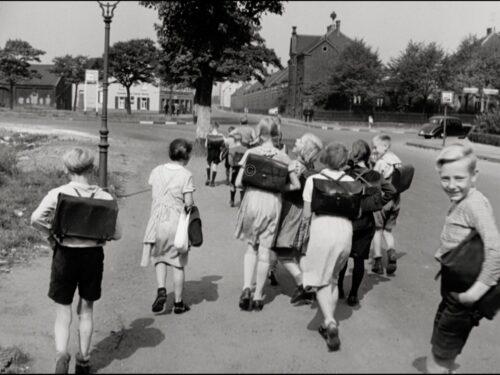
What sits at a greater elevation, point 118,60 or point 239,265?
point 118,60

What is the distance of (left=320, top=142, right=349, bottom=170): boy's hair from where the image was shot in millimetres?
4535

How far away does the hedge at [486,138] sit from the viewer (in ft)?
98.7

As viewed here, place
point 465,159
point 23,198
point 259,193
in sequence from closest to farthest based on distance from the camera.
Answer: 1. point 465,159
2. point 259,193
3. point 23,198

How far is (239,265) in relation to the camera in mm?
7418

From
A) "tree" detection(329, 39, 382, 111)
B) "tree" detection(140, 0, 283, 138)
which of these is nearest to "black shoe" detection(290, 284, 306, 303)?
"tree" detection(140, 0, 283, 138)

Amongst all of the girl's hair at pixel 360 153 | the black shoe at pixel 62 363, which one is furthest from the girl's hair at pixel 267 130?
the black shoe at pixel 62 363

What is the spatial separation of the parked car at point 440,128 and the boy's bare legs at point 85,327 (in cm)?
3563

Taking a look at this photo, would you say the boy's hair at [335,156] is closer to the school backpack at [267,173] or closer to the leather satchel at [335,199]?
the leather satchel at [335,199]

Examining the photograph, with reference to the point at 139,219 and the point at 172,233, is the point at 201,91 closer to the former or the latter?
the point at 139,219

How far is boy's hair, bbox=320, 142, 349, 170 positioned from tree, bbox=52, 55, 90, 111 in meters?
65.5

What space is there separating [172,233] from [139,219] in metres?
5.30

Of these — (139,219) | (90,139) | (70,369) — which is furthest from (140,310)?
(90,139)

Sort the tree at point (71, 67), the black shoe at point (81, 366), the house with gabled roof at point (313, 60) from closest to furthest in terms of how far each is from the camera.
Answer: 1. the black shoe at point (81, 366)
2. the tree at point (71, 67)
3. the house with gabled roof at point (313, 60)

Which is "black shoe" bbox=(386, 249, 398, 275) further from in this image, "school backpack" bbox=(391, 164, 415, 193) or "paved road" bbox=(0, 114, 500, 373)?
"school backpack" bbox=(391, 164, 415, 193)
